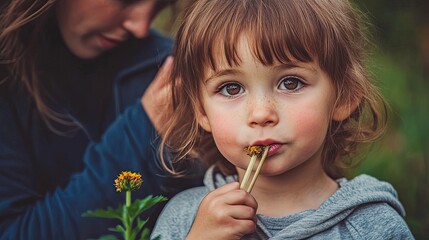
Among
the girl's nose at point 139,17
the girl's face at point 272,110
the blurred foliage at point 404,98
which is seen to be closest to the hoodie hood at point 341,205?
the girl's face at point 272,110

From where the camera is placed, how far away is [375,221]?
221cm

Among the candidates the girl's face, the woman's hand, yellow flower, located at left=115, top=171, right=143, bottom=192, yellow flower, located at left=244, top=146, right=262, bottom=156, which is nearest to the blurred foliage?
the woman's hand

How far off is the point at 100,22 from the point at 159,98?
31cm

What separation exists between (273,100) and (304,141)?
124 millimetres

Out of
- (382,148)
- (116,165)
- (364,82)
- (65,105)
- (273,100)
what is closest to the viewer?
(273,100)

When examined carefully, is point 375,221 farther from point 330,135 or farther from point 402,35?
point 402,35

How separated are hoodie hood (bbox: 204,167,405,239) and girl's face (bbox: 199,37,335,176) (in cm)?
14

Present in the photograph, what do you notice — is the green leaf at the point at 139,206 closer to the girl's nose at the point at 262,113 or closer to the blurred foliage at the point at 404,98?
the girl's nose at the point at 262,113

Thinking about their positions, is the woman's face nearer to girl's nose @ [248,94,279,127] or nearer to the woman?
the woman

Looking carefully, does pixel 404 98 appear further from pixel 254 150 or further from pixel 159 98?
pixel 254 150

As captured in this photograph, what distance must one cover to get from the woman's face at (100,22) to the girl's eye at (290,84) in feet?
2.32

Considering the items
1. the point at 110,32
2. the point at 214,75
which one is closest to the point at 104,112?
the point at 110,32

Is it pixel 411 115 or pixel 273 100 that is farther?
pixel 411 115

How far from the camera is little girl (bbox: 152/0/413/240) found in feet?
6.81
